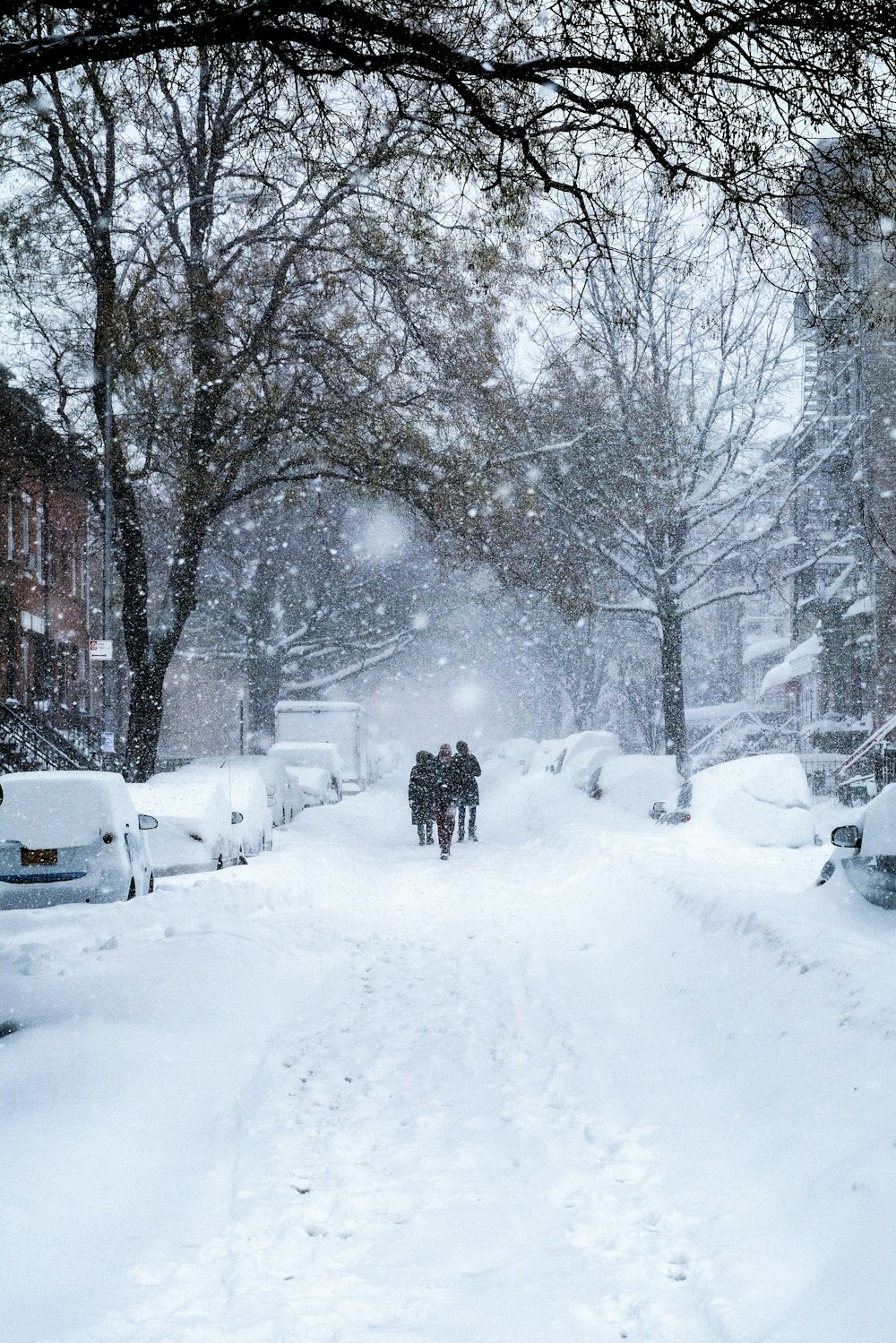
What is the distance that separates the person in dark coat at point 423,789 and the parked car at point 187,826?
5.27 m

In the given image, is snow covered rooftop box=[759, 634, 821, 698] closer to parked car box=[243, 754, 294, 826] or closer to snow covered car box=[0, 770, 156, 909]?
parked car box=[243, 754, 294, 826]

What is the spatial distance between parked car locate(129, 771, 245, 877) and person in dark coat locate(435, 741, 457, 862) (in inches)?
162

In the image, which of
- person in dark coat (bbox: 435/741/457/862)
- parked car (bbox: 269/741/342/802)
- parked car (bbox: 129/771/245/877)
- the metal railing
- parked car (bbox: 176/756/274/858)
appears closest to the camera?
parked car (bbox: 129/771/245/877)

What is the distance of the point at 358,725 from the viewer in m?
34.9

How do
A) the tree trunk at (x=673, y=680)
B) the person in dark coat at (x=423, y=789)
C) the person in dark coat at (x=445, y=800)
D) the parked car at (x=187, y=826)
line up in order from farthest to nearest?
the tree trunk at (x=673, y=680) → the person in dark coat at (x=423, y=789) → the person in dark coat at (x=445, y=800) → the parked car at (x=187, y=826)

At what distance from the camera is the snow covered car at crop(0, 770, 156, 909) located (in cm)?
1014

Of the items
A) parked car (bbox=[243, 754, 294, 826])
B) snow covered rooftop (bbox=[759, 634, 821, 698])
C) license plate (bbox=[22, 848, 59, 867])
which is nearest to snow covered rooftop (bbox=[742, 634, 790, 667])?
snow covered rooftop (bbox=[759, 634, 821, 698])

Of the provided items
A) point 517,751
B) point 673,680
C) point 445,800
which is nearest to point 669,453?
point 673,680

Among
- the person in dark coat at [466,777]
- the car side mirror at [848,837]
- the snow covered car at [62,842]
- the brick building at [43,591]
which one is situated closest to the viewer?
the car side mirror at [848,837]

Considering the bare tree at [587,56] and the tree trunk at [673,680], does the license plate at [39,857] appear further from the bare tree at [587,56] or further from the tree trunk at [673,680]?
the tree trunk at [673,680]

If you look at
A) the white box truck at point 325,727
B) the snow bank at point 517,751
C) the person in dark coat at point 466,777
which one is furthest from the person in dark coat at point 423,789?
the snow bank at point 517,751

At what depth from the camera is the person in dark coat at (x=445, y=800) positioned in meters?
18.0

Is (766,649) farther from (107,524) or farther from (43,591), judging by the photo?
(107,524)

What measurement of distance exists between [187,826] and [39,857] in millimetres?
3548
